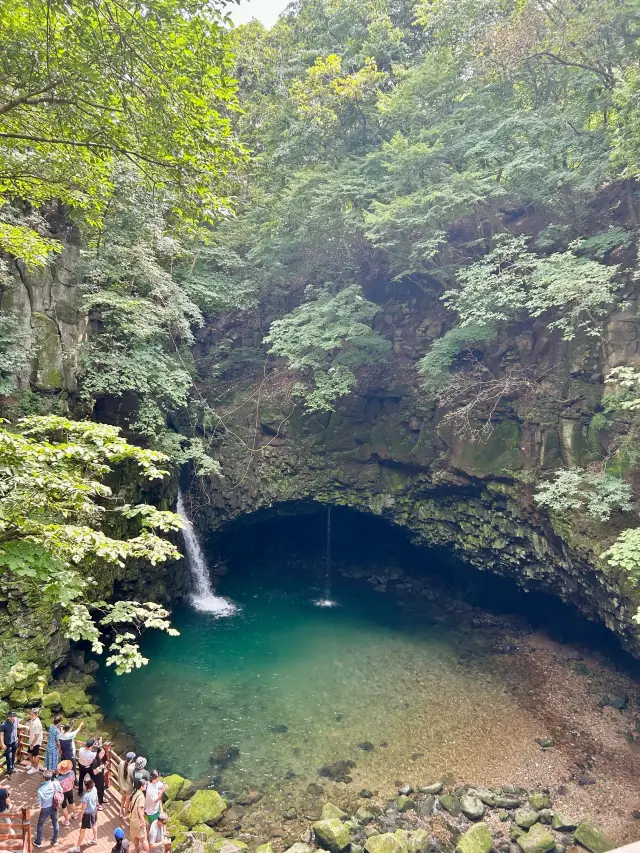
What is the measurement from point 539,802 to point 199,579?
44.1 feet

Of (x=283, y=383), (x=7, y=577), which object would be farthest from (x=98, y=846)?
(x=283, y=383)

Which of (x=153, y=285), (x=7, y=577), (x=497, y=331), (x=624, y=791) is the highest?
(x=153, y=285)

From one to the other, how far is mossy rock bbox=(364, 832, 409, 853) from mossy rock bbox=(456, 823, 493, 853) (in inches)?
45.6

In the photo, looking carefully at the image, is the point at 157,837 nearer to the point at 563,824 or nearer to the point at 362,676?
the point at 362,676

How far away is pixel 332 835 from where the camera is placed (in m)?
9.20

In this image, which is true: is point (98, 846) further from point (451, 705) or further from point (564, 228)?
point (564, 228)

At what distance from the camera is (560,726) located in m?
13.0

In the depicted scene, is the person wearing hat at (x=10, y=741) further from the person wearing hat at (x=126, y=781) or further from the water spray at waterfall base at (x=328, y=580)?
the water spray at waterfall base at (x=328, y=580)

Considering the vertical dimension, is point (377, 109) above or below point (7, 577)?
above

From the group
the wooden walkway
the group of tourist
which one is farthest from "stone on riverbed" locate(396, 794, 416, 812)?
the wooden walkway

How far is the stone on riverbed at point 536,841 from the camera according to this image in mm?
9492

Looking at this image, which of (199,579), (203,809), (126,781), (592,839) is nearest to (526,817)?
(592,839)

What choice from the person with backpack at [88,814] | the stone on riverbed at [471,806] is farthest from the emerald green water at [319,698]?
the person with backpack at [88,814]

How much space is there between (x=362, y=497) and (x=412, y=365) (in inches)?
227
